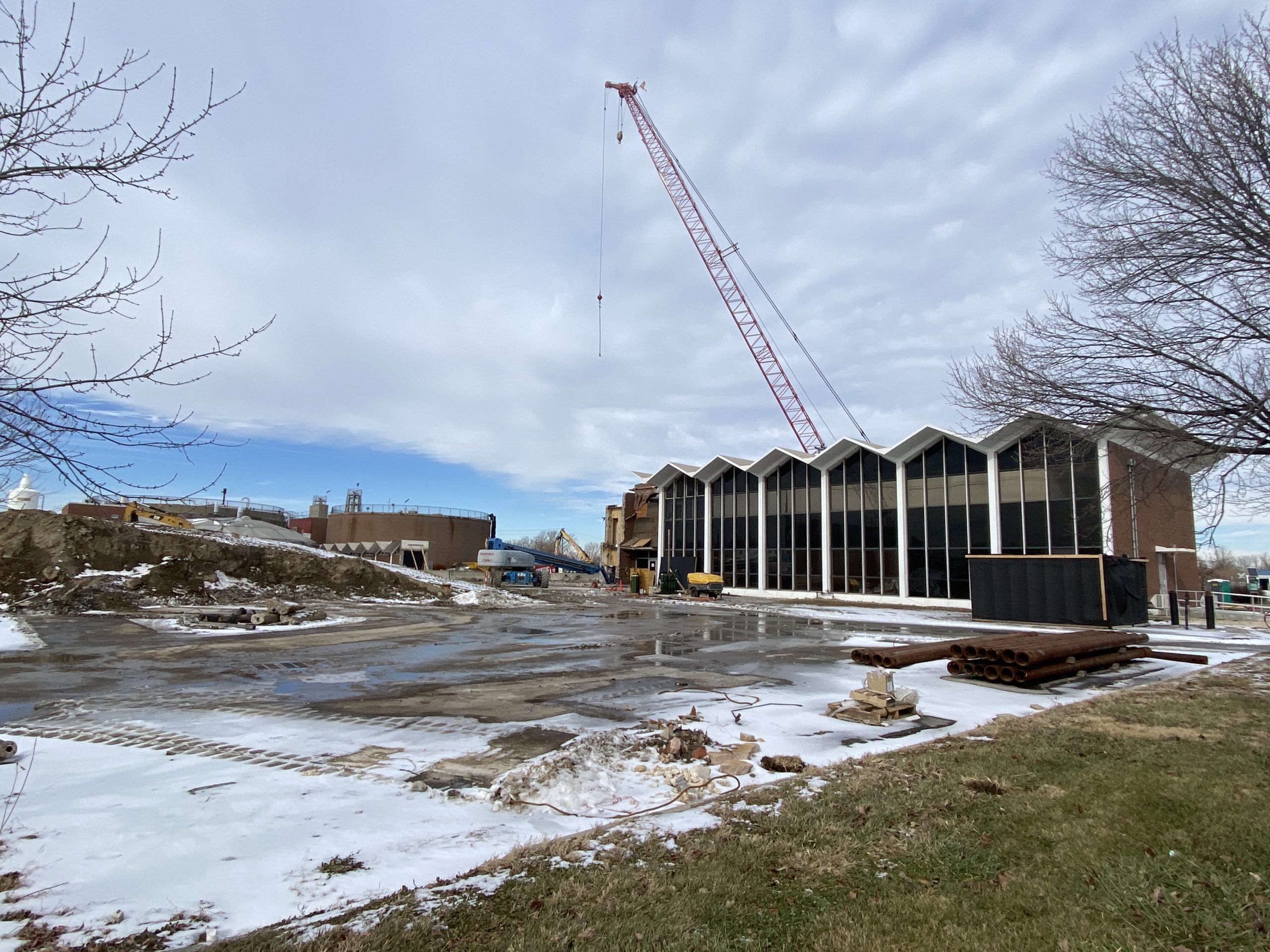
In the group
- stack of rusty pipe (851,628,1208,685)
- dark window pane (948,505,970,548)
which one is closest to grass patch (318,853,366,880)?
stack of rusty pipe (851,628,1208,685)

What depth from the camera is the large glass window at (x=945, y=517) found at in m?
35.7

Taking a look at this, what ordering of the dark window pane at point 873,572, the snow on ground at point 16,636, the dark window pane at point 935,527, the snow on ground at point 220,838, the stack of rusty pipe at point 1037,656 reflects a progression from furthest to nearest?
the dark window pane at point 873,572
the dark window pane at point 935,527
the snow on ground at point 16,636
the stack of rusty pipe at point 1037,656
the snow on ground at point 220,838

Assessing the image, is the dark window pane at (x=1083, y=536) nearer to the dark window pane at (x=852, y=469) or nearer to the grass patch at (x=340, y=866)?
the dark window pane at (x=852, y=469)

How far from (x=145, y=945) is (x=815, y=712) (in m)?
8.03

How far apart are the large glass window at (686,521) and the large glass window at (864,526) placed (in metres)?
11.5

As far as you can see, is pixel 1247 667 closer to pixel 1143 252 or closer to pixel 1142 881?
pixel 1143 252

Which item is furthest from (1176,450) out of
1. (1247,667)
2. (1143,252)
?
(1247,667)

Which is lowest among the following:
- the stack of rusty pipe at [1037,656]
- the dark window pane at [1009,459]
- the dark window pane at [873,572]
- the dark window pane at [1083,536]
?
the stack of rusty pipe at [1037,656]

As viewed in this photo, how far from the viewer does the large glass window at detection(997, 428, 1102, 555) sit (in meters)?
31.0

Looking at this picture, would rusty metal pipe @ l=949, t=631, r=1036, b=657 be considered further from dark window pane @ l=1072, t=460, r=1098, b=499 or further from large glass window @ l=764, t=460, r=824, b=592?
large glass window @ l=764, t=460, r=824, b=592

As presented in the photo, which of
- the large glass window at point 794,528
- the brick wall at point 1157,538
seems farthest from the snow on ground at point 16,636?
the large glass window at point 794,528

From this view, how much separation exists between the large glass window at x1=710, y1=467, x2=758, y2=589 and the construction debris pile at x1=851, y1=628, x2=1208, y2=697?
107 ft

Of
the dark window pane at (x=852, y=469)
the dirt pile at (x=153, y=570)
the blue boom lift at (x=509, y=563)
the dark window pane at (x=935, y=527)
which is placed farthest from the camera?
the blue boom lift at (x=509, y=563)

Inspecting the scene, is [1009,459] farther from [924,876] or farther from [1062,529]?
[924,876]
